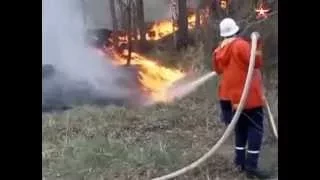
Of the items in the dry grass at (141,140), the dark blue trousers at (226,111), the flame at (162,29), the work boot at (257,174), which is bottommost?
the work boot at (257,174)

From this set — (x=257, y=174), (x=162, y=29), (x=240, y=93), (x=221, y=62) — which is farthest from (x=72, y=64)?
(x=257, y=174)

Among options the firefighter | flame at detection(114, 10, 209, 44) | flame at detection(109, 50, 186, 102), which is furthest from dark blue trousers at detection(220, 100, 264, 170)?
flame at detection(114, 10, 209, 44)

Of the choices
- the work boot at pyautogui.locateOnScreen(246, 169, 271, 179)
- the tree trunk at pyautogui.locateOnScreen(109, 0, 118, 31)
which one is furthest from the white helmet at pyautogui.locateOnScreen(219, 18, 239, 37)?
the work boot at pyautogui.locateOnScreen(246, 169, 271, 179)

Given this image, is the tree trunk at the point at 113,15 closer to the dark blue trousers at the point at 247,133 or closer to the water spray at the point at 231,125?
the water spray at the point at 231,125

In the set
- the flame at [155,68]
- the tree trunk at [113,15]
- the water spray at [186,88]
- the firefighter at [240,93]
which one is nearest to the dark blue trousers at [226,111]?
the firefighter at [240,93]

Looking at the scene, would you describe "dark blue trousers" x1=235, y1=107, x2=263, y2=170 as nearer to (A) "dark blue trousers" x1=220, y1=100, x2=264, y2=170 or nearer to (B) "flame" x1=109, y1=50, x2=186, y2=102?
(A) "dark blue trousers" x1=220, y1=100, x2=264, y2=170

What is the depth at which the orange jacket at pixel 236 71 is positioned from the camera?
3.26 metres

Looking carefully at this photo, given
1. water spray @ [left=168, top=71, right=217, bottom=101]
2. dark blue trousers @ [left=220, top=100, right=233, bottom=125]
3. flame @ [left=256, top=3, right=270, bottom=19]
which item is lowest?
dark blue trousers @ [left=220, top=100, right=233, bottom=125]

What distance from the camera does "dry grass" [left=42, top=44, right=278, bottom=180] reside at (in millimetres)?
3299

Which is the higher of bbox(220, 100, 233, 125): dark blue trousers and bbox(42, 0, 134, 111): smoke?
bbox(42, 0, 134, 111): smoke

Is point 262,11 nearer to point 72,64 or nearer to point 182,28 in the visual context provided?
point 182,28

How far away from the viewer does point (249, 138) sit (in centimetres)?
335
